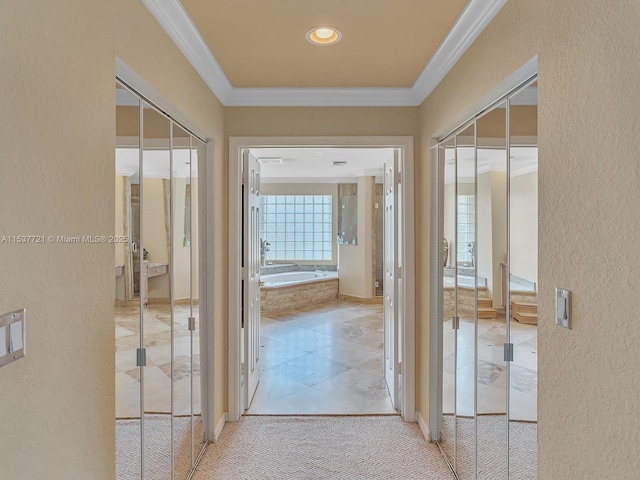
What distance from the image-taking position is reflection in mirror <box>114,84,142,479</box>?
136cm

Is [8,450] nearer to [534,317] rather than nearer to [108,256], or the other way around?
[108,256]

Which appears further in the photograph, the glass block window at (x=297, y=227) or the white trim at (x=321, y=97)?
the glass block window at (x=297, y=227)

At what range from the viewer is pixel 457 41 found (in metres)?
1.88

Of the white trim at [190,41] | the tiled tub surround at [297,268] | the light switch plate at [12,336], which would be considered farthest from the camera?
the tiled tub surround at [297,268]

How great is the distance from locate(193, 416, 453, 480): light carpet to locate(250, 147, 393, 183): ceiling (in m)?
2.85

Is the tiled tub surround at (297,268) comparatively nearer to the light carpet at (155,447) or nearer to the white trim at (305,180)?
the white trim at (305,180)

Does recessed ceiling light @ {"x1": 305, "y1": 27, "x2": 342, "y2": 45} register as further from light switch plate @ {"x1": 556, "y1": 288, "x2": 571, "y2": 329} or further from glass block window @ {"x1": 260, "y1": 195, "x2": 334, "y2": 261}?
glass block window @ {"x1": 260, "y1": 195, "x2": 334, "y2": 261}

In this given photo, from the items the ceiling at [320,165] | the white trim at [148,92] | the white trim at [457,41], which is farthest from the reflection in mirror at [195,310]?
the ceiling at [320,165]

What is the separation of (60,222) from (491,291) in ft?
5.64

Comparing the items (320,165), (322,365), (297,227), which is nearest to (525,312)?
(322,365)

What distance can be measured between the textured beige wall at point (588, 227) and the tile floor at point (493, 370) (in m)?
0.15

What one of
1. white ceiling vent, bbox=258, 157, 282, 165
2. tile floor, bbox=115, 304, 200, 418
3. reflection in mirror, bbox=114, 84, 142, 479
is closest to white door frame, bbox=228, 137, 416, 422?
tile floor, bbox=115, 304, 200, 418

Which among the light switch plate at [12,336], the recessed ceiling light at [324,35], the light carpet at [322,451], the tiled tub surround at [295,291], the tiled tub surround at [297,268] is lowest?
the light carpet at [322,451]

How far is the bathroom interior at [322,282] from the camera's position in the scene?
133 inches
